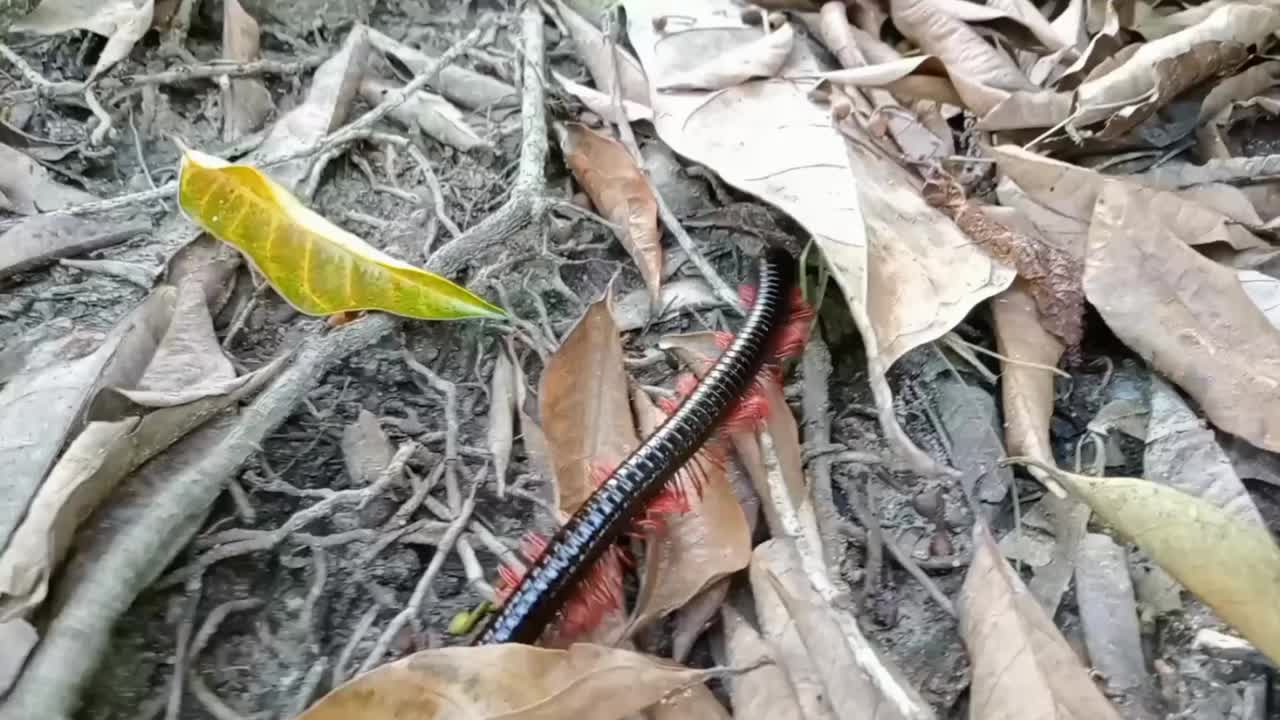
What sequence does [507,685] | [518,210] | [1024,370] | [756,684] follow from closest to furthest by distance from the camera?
[507,685] → [756,684] → [1024,370] → [518,210]

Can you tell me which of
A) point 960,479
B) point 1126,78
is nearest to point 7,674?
point 960,479

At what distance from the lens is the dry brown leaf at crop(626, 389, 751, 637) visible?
4.49 ft

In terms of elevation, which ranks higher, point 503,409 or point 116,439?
point 116,439

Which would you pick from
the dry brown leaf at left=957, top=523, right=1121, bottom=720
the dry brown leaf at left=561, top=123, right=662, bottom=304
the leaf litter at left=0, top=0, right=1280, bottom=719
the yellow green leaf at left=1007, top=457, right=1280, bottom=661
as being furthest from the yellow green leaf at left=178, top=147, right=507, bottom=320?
the yellow green leaf at left=1007, top=457, right=1280, bottom=661

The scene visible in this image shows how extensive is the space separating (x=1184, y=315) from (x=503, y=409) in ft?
3.58

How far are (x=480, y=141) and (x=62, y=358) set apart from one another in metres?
0.84

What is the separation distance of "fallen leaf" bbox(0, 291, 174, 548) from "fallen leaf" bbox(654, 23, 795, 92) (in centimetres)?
102

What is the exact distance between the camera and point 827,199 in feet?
5.42

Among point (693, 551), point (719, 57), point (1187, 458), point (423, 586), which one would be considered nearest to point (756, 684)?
point (693, 551)

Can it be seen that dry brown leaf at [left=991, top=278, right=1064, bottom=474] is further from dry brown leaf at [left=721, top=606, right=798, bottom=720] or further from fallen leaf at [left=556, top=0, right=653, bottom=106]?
fallen leaf at [left=556, top=0, right=653, bottom=106]

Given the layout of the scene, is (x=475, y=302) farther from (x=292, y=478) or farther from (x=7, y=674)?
(x=7, y=674)

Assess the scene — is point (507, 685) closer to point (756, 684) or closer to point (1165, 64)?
point (756, 684)

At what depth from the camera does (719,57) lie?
A: 196cm

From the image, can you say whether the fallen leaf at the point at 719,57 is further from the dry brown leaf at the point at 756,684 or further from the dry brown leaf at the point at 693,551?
the dry brown leaf at the point at 756,684
